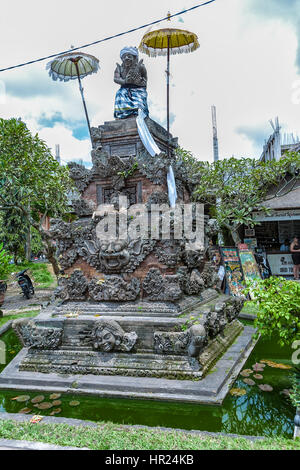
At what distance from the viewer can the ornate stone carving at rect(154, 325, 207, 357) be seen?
201 inches

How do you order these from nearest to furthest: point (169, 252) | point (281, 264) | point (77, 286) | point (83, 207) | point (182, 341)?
point (182, 341)
point (169, 252)
point (77, 286)
point (83, 207)
point (281, 264)

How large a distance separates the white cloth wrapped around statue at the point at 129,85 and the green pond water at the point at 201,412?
6174 mm

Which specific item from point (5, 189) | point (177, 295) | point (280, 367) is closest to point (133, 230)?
point (177, 295)

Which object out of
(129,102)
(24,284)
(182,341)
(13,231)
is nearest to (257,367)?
(182,341)

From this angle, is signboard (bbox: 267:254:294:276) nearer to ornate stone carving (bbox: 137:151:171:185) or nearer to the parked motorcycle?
the parked motorcycle

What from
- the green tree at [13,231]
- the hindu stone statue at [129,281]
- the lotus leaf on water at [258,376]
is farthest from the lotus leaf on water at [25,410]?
the green tree at [13,231]

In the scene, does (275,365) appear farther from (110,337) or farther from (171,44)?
(171,44)

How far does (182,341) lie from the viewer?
5270 mm

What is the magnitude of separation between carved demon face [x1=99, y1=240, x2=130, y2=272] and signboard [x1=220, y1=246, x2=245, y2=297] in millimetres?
5835

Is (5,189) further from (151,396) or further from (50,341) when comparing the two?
(151,396)

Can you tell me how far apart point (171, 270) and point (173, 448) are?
11.1ft

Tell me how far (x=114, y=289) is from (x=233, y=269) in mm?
6508

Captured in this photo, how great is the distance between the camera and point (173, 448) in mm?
3209

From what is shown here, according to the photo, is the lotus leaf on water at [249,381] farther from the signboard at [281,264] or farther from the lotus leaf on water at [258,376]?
the signboard at [281,264]
